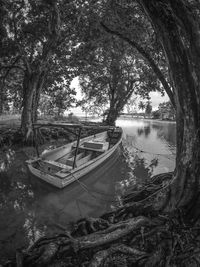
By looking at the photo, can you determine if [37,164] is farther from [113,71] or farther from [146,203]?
[113,71]

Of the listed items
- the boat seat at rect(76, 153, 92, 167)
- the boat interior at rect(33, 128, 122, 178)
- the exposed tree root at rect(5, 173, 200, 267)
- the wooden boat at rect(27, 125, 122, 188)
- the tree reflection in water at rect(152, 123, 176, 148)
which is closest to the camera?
the exposed tree root at rect(5, 173, 200, 267)

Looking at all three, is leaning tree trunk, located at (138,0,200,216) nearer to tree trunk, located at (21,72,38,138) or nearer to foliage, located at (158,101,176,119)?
tree trunk, located at (21,72,38,138)

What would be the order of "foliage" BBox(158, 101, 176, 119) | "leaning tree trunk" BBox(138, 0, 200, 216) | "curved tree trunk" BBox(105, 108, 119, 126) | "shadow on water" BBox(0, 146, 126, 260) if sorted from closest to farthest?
"leaning tree trunk" BBox(138, 0, 200, 216) < "shadow on water" BBox(0, 146, 126, 260) < "curved tree trunk" BBox(105, 108, 119, 126) < "foliage" BBox(158, 101, 176, 119)

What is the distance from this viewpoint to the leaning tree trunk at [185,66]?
10.2 feet

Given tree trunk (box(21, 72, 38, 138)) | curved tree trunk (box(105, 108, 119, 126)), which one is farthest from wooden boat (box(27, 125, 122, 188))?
curved tree trunk (box(105, 108, 119, 126))

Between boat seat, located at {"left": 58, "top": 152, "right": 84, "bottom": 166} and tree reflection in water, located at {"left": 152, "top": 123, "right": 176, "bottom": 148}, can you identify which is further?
tree reflection in water, located at {"left": 152, "top": 123, "right": 176, "bottom": 148}

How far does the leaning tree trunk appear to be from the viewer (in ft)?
10.2

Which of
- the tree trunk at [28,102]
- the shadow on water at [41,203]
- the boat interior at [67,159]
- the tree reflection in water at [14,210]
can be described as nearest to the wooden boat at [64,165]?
the boat interior at [67,159]

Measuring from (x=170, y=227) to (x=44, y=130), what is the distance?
1663cm

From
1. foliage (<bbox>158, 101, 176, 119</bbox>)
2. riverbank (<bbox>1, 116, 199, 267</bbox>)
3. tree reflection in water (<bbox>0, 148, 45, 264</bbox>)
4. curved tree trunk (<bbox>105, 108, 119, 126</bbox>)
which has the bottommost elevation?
tree reflection in water (<bbox>0, 148, 45, 264</bbox>)

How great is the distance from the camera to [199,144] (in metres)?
3.36

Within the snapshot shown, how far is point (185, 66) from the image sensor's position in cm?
321

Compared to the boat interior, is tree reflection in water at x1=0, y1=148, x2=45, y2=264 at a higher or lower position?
lower

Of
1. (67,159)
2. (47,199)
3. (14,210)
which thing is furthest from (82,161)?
(14,210)
